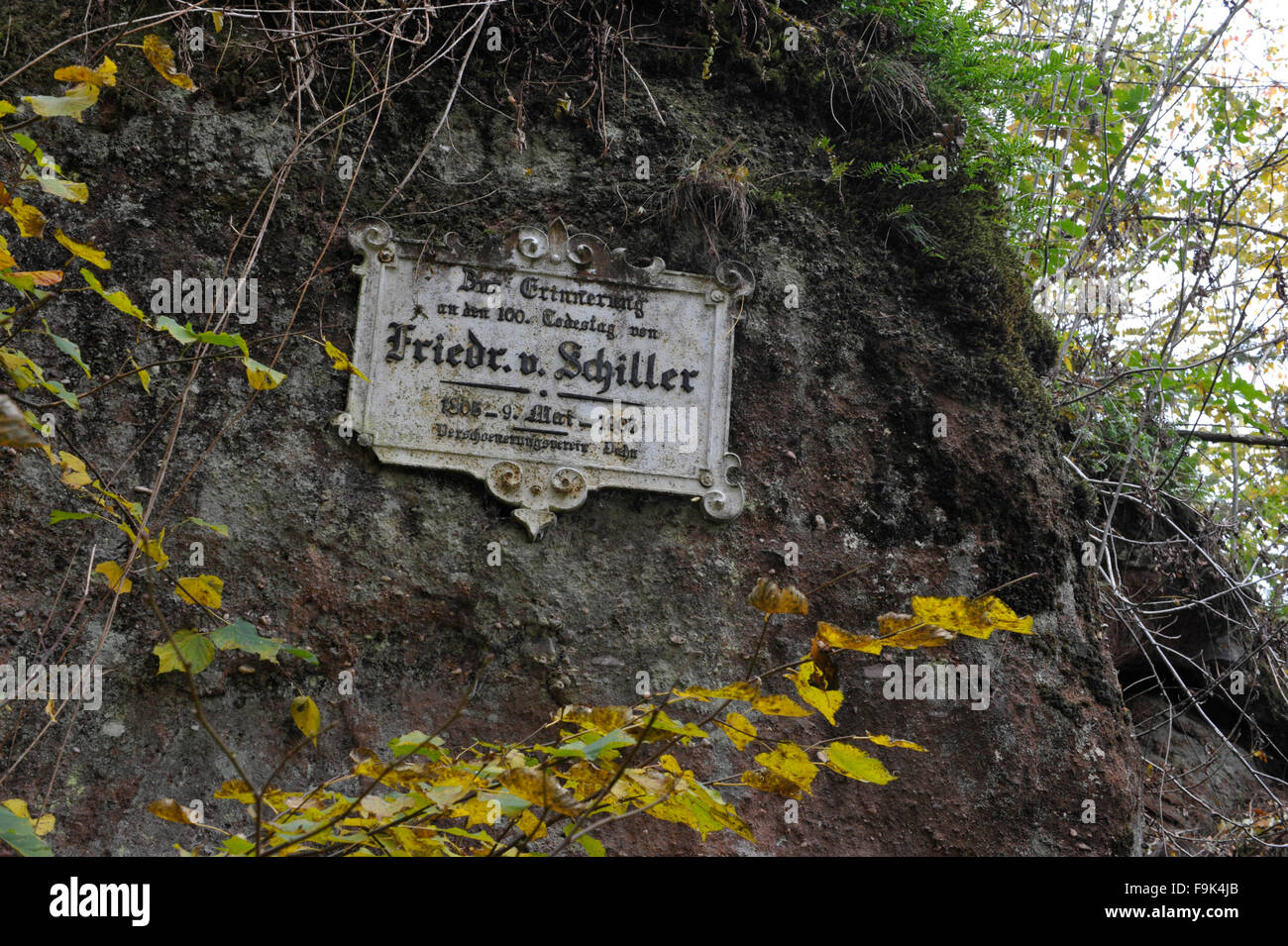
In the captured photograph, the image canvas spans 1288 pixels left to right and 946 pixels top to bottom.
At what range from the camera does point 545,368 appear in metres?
3.79

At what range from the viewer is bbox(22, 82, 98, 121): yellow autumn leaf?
6.14ft

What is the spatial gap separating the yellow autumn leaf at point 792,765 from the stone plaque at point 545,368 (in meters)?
1.98

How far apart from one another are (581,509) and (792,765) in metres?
2.05

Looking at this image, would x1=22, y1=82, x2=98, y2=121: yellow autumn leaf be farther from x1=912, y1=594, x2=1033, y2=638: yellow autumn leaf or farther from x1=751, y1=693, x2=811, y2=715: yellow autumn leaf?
x1=912, y1=594, x2=1033, y2=638: yellow autumn leaf

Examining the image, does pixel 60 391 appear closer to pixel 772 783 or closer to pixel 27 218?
pixel 27 218

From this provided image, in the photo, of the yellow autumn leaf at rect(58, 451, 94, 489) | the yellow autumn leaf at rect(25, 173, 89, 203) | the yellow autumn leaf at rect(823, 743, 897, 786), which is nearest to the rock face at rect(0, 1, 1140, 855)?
the yellow autumn leaf at rect(58, 451, 94, 489)

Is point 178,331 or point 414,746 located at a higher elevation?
point 178,331

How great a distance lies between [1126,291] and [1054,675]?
3.57m

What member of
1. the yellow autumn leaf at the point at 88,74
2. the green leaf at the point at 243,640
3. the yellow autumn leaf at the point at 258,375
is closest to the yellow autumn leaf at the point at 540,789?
the green leaf at the point at 243,640

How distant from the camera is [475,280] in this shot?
3.81 m

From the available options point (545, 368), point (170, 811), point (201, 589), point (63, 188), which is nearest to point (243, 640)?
point (201, 589)

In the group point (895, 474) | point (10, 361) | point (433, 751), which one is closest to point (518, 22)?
point (895, 474)

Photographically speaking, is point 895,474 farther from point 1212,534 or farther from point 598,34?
point 1212,534

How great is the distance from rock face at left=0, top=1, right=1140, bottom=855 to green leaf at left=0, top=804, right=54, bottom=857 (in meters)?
1.72
